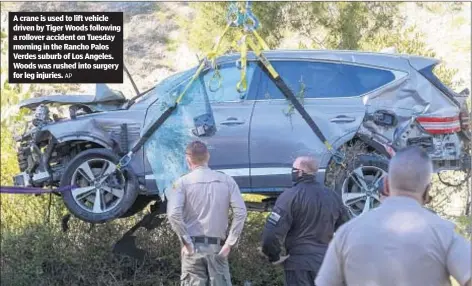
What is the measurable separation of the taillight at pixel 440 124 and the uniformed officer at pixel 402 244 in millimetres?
5365

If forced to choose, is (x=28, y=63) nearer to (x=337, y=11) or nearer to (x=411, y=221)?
(x=337, y=11)

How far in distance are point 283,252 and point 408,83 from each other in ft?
9.16

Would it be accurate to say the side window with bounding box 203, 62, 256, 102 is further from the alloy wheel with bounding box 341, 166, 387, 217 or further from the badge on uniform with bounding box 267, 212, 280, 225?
the badge on uniform with bounding box 267, 212, 280, 225

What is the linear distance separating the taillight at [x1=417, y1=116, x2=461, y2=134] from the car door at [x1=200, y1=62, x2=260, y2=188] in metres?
1.77

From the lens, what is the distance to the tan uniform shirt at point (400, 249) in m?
3.37

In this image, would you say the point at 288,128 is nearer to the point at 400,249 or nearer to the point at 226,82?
the point at 226,82

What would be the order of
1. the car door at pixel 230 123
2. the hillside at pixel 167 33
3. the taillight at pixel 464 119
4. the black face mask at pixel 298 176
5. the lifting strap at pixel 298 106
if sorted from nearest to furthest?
the black face mask at pixel 298 176
the lifting strap at pixel 298 106
the car door at pixel 230 123
the taillight at pixel 464 119
the hillside at pixel 167 33

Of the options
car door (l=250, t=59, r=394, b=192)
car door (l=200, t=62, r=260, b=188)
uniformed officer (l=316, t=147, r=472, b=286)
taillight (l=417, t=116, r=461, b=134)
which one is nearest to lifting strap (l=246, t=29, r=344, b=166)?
car door (l=250, t=59, r=394, b=192)

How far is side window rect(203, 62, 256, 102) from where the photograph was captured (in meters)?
8.73

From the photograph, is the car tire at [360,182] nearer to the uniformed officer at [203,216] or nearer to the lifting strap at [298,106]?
the lifting strap at [298,106]

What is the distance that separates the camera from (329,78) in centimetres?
888

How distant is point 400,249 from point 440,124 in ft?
18.6

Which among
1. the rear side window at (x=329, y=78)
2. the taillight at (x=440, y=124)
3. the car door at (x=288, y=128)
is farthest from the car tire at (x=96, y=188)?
the taillight at (x=440, y=124)

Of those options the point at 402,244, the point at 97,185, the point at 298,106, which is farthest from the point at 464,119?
the point at 402,244
